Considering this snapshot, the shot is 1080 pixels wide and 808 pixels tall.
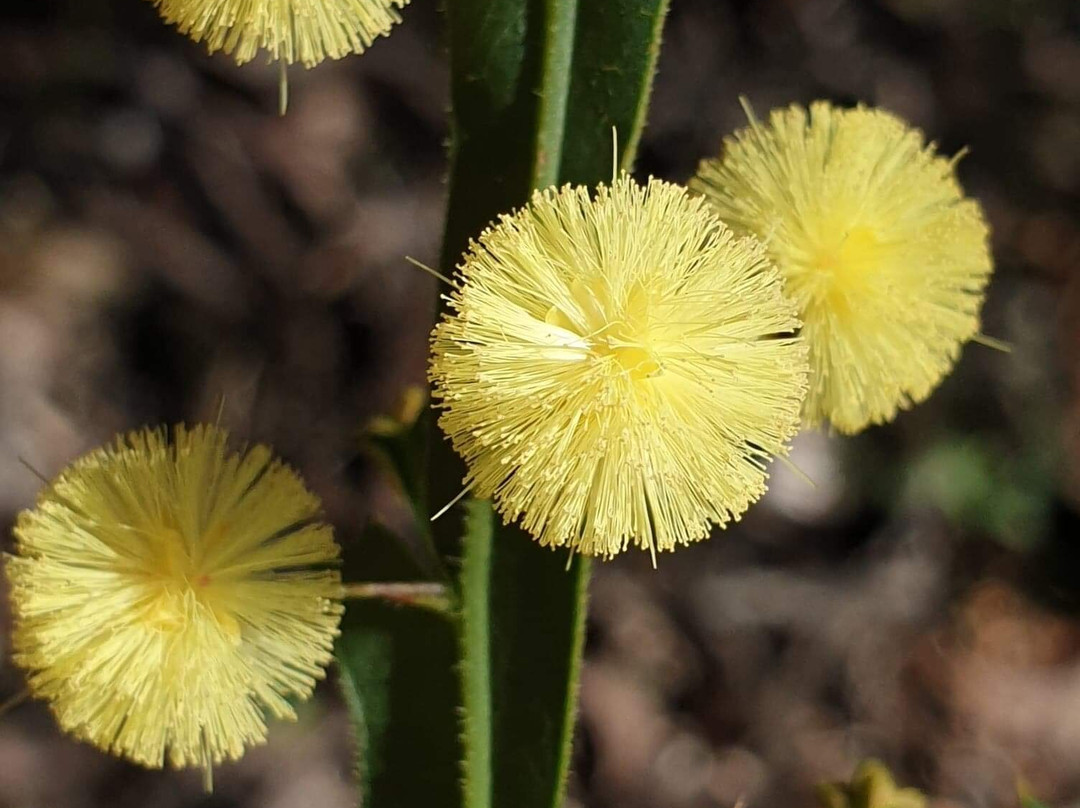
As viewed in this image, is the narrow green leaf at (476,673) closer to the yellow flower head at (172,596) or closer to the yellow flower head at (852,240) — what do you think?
the yellow flower head at (172,596)

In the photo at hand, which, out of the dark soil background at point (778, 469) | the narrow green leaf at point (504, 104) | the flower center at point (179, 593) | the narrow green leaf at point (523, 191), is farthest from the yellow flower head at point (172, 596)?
the dark soil background at point (778, 469)

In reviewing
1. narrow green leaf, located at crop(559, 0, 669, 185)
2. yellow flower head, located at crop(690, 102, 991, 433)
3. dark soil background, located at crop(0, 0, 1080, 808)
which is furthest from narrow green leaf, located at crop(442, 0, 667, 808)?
dark soil background, located at crop(0, 0, 1080, 808)

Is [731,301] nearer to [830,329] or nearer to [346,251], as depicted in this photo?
[830,329]

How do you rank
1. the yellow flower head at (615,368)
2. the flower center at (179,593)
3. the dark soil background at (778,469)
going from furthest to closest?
the dark soil background at (778,469) < the flower center at (179,593) < the yellow flower head at (615,368)

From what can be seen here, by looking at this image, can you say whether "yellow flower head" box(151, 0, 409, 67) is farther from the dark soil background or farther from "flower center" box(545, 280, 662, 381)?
the dark soil background

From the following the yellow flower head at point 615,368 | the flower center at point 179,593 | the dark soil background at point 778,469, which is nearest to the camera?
the yellow flower head at point 615,368

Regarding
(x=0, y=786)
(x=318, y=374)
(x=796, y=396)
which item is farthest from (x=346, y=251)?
(x=796, y=396)
